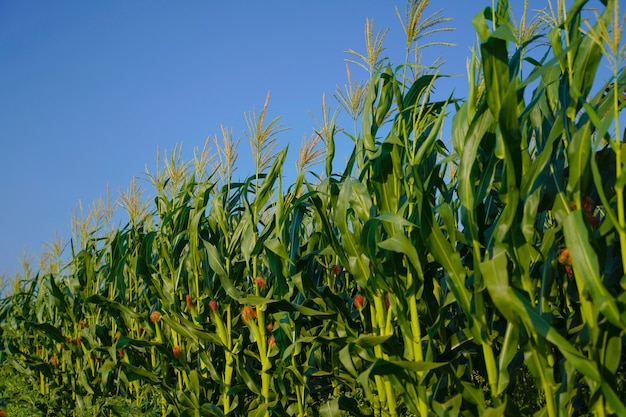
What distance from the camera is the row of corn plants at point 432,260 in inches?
81.0

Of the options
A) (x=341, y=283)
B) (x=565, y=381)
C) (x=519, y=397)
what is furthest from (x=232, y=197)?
(x=565, y=381)

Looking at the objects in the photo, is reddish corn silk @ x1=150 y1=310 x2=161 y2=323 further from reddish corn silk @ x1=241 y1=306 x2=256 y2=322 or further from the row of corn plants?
reddish corn silk @ x1=241 y1=306 x2=256 y2=322

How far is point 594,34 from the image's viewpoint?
191 centimetres

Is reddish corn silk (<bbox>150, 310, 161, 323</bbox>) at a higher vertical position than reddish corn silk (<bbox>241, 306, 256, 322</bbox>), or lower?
higher

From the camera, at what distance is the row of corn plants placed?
2057mm

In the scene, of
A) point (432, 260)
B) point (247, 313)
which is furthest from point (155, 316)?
point (432, 260)

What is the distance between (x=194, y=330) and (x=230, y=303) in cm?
29

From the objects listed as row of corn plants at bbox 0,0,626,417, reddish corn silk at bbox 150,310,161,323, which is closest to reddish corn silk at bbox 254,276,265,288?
row of corn plants at bbox 0,0,626,417

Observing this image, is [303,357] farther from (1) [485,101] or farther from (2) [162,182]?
(1) [485,101]

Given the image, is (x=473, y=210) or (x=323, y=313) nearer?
(x=473, y=210)

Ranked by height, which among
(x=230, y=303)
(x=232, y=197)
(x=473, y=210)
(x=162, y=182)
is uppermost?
(x=162, y=182)

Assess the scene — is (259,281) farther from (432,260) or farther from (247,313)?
(432,260)

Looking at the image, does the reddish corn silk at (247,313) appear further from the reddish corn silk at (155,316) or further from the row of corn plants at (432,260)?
the reddish corn silk at (155,316)

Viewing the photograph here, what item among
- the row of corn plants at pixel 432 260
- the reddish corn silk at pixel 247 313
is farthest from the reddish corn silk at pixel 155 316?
the reddish corn silk at pixel 247 313
